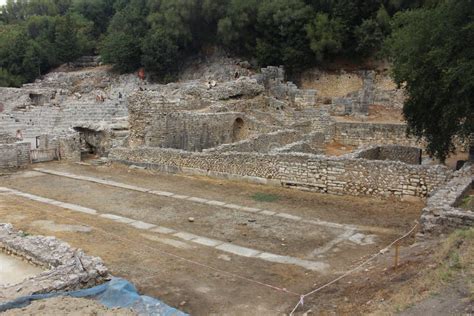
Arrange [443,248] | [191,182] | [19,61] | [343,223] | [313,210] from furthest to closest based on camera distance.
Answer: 1. [19,61]
2. [191,182]
3. [313,210]
4. [343,223]
5. [443,248]

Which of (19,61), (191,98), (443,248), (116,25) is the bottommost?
(443,248)

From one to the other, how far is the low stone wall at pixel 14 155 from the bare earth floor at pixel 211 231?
3.34 meters

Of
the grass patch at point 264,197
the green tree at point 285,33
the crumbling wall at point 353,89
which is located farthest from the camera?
the green tree at point 285,33

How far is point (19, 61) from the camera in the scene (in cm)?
5641

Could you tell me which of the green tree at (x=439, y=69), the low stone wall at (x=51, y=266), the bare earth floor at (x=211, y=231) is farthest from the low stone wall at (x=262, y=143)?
the low stone wall at (x=51, y=266)

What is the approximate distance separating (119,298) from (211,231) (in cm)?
466

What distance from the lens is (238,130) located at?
81.6ft

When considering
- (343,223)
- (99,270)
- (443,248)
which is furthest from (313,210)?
(99,270)

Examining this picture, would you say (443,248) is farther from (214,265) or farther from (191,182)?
(191,182)

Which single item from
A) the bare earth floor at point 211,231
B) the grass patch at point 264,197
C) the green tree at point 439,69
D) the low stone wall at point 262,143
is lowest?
the bare earth floor at point 211,231

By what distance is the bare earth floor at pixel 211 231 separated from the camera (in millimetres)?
8961

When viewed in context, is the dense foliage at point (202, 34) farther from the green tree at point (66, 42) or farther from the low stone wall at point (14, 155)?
the low stone wall at point (14, 155)

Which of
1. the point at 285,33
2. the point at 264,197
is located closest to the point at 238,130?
the point at 264,197

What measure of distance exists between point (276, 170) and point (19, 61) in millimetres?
48906
